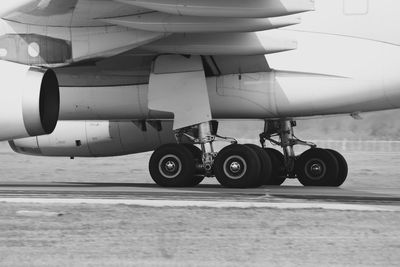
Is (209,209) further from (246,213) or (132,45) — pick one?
(132,45)

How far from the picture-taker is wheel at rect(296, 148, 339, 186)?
21219 millimetres

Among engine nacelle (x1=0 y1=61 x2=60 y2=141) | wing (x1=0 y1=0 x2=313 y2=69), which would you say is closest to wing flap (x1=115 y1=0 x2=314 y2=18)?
wing (x1=0 y1=0 x2=313 y2=69)

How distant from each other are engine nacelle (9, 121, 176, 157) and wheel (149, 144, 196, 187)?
233 centimetres

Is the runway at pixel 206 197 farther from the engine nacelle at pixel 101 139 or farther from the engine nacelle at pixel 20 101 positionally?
the engine nacelle at pixel 101 139

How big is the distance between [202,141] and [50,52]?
11.7 feet

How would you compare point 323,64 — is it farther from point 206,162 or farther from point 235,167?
point 206,162

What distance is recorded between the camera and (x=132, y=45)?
18703mm

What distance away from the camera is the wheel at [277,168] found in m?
21.5

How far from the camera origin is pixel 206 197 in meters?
16.2

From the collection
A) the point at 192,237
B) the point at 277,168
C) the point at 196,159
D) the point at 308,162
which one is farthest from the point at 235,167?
the point at 192,237

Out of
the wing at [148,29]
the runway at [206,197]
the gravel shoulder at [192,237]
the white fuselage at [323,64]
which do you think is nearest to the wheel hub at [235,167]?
the runway at [206,197]

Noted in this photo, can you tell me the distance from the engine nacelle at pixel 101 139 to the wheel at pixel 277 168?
2316 millimetres

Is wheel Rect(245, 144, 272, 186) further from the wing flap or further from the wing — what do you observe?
the wing flap

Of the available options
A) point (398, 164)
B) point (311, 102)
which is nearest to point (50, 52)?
point (311, 102)
